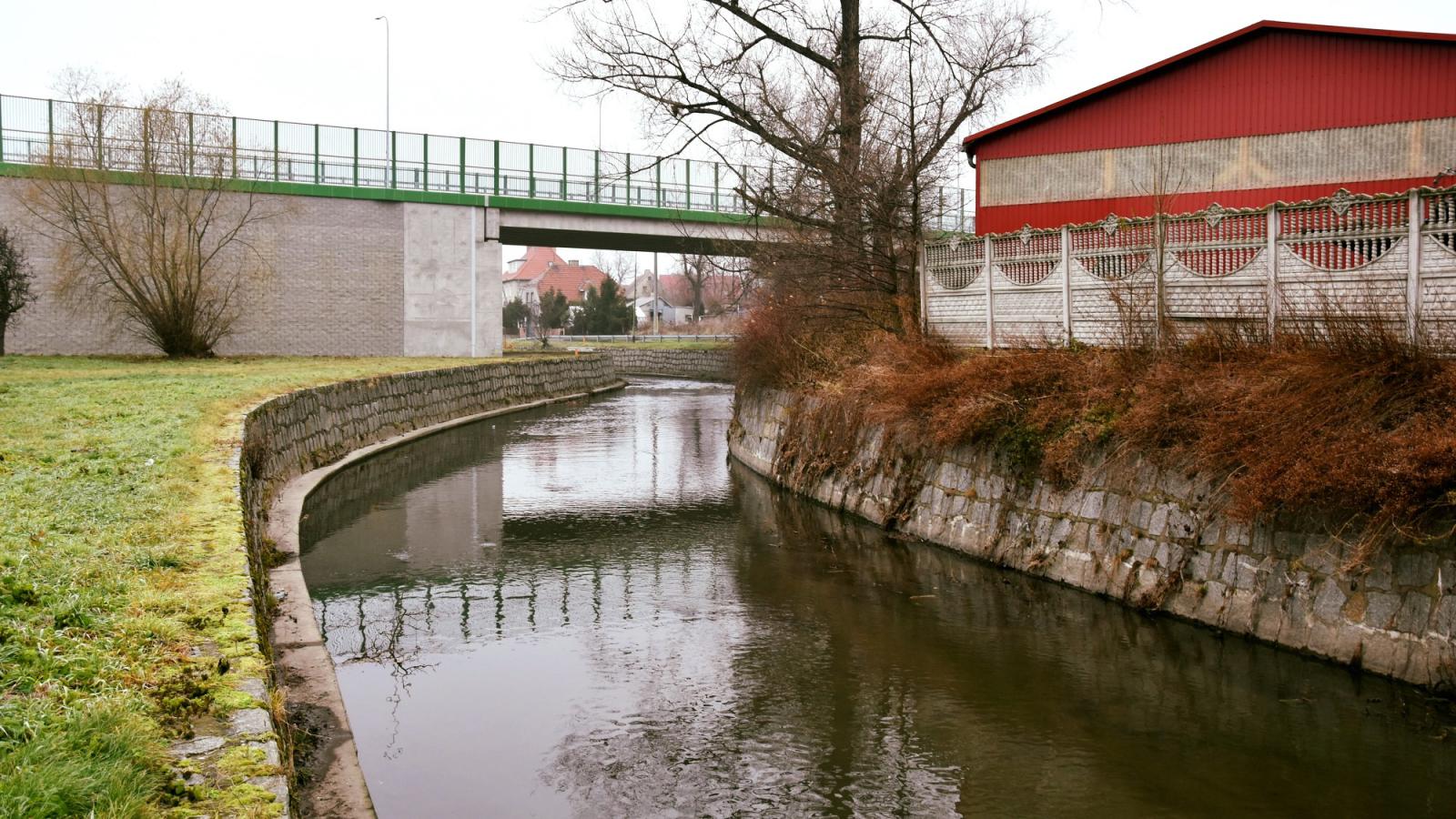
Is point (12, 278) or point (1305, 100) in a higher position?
point (1305, 100)

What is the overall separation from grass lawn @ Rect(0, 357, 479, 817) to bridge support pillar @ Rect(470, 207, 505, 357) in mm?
26205

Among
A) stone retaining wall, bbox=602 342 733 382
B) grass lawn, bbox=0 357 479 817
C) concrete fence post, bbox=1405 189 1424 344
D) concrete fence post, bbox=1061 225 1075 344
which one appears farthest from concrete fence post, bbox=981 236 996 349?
stone retaining wall, bbox=602 342 733 382

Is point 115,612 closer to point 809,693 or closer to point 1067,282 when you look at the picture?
point 809,693

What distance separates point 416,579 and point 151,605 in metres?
5.14

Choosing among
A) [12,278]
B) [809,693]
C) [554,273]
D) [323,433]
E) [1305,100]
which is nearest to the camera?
[809,693]

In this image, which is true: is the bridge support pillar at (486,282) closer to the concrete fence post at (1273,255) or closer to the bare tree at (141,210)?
the bare tree at (141,210)

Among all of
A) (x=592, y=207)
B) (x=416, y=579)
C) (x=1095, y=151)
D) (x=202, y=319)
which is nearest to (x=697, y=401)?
(x=592, y=207)

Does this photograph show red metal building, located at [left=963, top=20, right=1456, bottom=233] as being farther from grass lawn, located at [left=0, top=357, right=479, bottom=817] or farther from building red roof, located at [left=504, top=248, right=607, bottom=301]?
building red roof, located at [left=504, top=248, right=607, bottom=301]

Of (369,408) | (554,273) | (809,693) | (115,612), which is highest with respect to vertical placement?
(554,273)

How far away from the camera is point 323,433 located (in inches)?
804

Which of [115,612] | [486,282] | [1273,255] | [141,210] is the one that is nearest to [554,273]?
[486,282]

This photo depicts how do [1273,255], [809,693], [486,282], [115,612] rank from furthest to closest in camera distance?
1. [486,282]
2. [1273,255]
3. [809,693]
4. [115,612]

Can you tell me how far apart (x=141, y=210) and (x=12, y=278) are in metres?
3.76

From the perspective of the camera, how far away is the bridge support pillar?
133 ft
